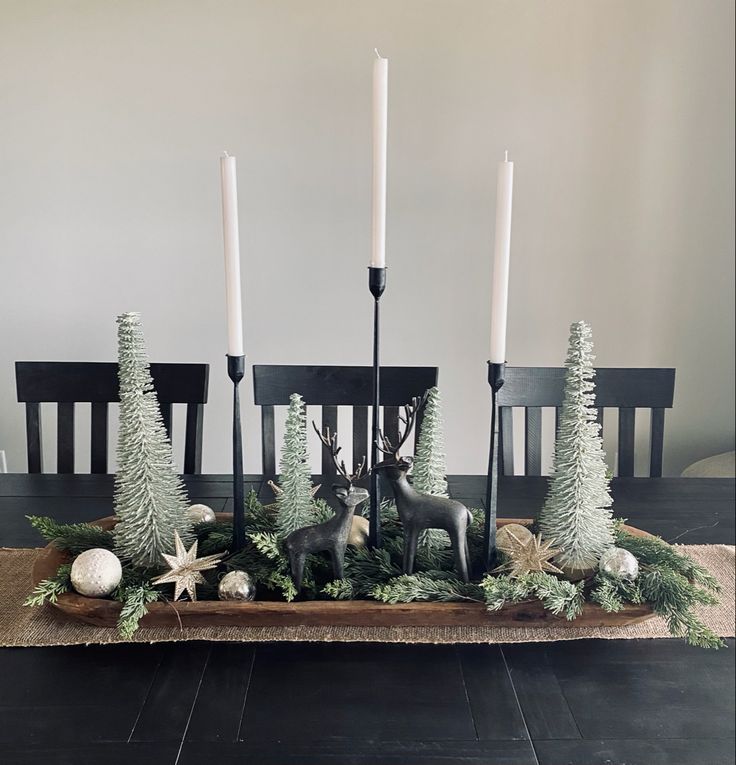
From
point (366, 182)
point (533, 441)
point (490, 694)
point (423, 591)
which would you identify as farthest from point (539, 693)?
point (366, 182)

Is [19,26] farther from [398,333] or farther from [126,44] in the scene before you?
[398,333]

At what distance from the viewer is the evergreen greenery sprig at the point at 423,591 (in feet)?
2.64

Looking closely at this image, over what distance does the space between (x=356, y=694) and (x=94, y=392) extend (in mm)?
908

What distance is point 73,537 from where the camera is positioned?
924 millimetres

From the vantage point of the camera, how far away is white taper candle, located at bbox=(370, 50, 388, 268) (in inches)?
30.6

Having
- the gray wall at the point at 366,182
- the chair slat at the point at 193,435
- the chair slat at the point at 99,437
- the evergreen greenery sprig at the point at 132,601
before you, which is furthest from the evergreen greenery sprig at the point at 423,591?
the gray wall at the point at 366,182

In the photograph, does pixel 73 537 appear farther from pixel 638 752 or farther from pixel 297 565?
pixel 638 752

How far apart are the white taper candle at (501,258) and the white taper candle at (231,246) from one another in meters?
0.27

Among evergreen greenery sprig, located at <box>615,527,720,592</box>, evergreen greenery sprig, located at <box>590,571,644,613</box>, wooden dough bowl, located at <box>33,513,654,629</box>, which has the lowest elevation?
wooden dough bowl, located at <box>33,513,654,629</box>

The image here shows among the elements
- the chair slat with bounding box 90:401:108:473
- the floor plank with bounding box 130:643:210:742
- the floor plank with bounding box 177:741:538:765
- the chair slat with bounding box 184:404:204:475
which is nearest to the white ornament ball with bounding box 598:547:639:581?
the floor plank with bounding box 177:741:538:765

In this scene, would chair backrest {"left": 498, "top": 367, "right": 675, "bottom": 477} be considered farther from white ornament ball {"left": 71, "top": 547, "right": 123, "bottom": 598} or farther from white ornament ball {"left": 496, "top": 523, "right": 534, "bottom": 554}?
white ornament ball {"left": 71, "top": 547, "right": 123, "bottom": 598}

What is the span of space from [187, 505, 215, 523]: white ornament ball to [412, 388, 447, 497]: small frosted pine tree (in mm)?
288

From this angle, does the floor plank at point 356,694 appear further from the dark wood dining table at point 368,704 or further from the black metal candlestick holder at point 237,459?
the black metal candlestick holder at point 237,459

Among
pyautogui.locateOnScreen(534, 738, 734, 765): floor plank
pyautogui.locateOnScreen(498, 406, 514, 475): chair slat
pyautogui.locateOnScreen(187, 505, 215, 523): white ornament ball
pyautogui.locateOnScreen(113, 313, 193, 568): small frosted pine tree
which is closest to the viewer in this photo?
pyautogui.locateOnScreen(534, 738, 734, 765): floor plank
